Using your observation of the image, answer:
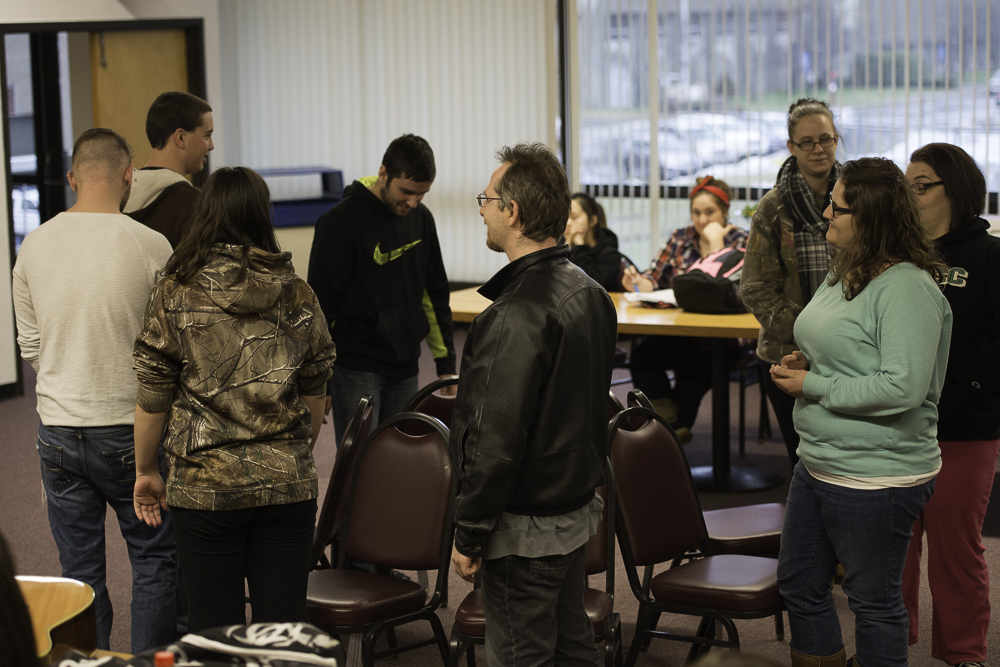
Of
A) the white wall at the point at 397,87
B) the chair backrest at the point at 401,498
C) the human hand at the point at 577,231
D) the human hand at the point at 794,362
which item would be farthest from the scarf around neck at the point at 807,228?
the white wall at the point at 397,87

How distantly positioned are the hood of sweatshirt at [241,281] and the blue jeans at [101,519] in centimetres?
58

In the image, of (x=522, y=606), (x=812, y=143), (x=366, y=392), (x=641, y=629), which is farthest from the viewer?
(x=366, y=392)

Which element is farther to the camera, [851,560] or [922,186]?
[922,186]

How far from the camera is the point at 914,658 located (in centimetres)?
283

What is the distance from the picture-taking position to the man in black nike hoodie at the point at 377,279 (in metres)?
3.25

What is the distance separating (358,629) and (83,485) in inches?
29.9

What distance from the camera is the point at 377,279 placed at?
334 centimetres

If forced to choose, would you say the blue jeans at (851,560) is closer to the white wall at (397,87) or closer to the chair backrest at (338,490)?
the chair backrest at (338,490)

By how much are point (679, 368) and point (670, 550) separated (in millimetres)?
2493

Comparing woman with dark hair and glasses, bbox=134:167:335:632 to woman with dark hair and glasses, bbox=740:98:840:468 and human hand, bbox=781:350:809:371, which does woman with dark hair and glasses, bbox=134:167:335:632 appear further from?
woman with dark hair and glasses, bbox=740:98:840:468

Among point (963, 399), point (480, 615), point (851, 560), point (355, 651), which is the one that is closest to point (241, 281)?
point (480, 615)

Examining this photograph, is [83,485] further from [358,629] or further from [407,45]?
[407,45]

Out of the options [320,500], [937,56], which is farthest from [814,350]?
[937,56]

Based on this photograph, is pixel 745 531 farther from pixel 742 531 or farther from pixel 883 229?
pixel 883 229
